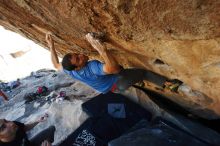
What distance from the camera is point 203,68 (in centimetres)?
348

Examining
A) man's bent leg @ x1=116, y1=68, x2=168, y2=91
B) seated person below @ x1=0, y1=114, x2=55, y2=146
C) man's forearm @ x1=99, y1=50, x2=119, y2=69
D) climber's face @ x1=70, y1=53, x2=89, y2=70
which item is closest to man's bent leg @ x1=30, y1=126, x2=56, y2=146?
seated person below @ x1=0, y1=114, x2=55, y2=146

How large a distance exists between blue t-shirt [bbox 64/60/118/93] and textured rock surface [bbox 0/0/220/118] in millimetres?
369

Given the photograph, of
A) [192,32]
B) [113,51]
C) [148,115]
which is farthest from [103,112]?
[192,32]

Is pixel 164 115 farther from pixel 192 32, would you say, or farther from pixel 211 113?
pixel 192 32

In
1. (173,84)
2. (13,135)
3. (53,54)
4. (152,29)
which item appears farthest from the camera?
(13,135)

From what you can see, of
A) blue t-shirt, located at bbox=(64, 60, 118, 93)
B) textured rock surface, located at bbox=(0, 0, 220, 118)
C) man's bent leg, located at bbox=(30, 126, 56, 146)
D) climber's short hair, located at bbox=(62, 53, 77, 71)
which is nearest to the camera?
textured rock surface, located at bbox=(0, 0, 220, 118)

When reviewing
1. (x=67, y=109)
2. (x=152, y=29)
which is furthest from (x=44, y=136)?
(x=152, y=29)

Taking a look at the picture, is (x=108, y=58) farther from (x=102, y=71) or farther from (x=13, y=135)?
(x=13, y=135)

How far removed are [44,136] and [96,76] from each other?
2.38 meters

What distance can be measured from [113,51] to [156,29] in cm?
150

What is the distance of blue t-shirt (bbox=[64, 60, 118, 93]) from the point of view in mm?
4125

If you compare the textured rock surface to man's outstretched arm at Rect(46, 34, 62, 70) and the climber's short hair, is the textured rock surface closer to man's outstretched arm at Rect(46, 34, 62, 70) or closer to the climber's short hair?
man's outstretched arm at Rect(46, 34, 62, 70)

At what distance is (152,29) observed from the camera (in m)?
3.14

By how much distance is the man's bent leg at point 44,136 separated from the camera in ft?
19.4
